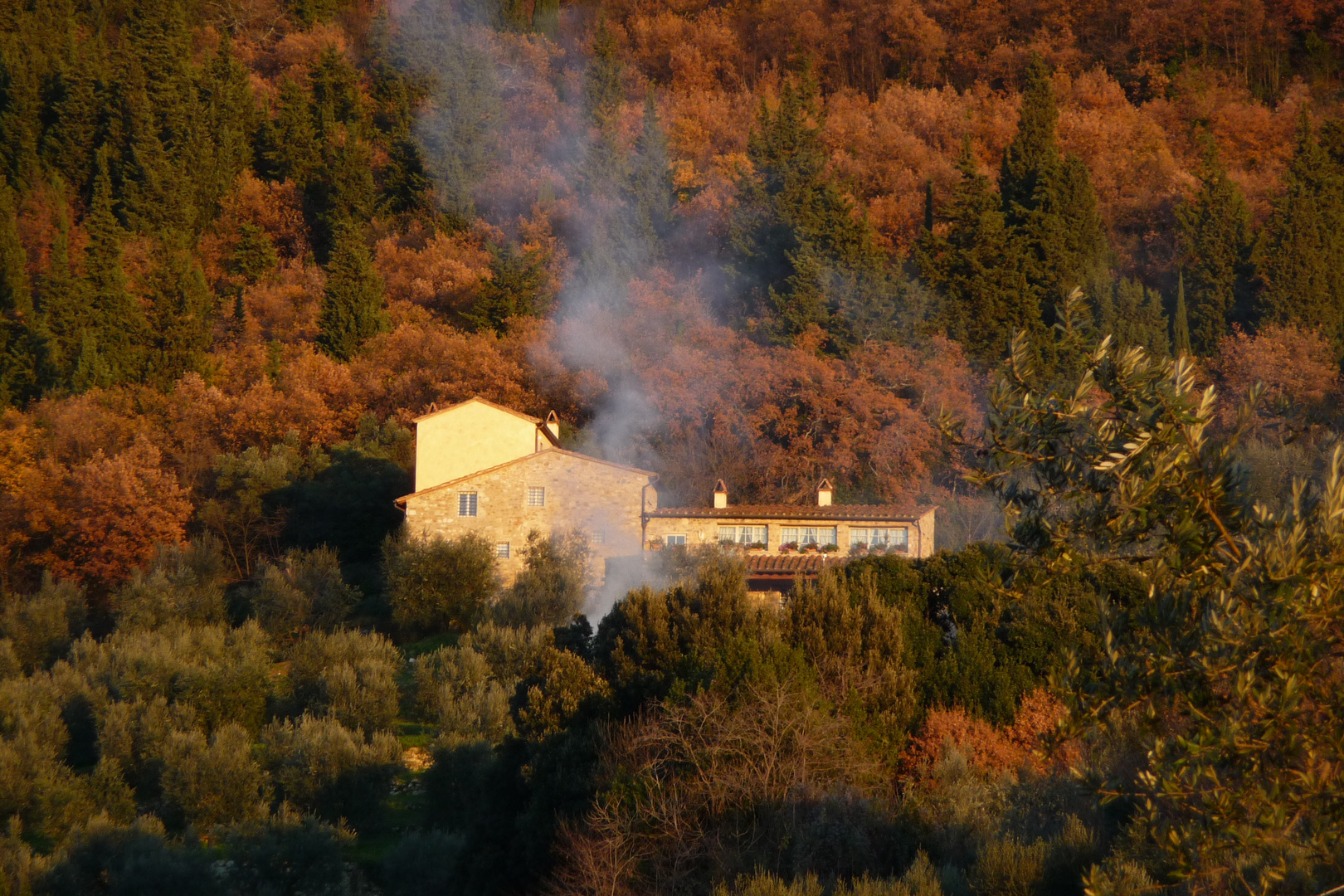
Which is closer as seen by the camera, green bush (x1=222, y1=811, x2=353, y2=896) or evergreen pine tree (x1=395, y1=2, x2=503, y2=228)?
green bush (x1=222, y1=811, x2=353, y2=896)

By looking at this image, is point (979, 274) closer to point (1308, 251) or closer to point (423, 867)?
point (1308, 251)

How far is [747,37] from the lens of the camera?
67.4m

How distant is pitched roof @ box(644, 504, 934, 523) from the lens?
A: 31109 mm

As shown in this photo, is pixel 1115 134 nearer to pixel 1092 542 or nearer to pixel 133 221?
pixel 133 221

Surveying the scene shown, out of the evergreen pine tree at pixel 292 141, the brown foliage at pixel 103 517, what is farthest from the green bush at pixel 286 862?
the evergreen pine tree at pixel 292 141

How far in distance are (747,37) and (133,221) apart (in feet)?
112

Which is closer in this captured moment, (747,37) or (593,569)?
(593,569)

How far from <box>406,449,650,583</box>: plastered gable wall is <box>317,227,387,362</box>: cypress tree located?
45.7 feet

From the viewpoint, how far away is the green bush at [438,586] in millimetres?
30375

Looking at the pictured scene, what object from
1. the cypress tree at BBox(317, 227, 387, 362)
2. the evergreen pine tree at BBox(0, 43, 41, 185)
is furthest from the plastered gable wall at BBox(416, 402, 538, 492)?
the evergreen pine tree at BBox(0, 43, 41, 185)

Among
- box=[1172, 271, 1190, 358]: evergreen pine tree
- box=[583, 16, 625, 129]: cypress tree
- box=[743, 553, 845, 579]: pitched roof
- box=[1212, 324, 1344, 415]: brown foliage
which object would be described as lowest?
box=[743, 553, 845, 579]: pitched roof

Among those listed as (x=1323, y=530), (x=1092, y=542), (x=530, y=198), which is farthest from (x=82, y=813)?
(x=530, y=198)

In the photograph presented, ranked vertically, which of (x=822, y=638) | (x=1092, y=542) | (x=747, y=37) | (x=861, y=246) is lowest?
(x=822, y=638)

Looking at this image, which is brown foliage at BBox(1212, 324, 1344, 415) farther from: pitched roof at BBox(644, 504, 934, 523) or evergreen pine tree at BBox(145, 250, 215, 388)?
evergreen pine tree at BBox(145, 250, 215, 388)
